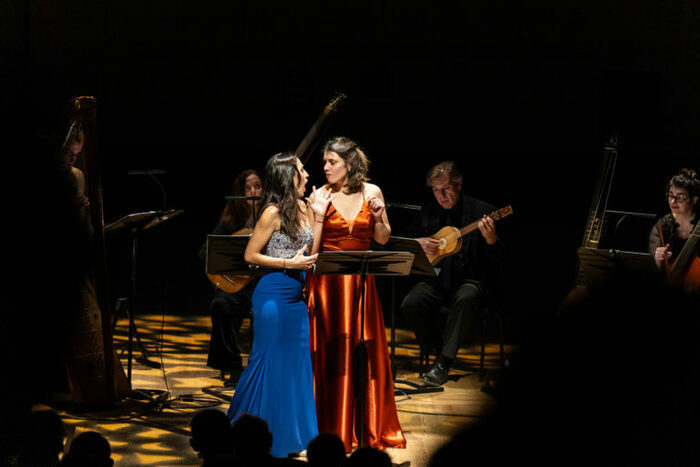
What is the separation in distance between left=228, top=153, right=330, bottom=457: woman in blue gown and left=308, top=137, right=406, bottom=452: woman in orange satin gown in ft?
0.24

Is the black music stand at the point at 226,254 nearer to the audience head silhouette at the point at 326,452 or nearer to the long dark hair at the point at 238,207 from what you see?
the long dark hair at the point at 238,207

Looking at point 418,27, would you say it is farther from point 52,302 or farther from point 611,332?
point 611,332

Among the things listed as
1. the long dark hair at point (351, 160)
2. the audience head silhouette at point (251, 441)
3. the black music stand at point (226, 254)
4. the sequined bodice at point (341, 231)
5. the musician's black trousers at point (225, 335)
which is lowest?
the musician's black trousers at point (225, 335)

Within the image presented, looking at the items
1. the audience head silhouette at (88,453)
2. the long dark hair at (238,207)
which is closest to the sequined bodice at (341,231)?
the long dark hair at (238,207)

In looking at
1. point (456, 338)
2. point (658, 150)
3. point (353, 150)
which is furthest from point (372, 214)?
point (658, 150)

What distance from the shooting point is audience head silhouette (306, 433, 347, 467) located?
1509 mm

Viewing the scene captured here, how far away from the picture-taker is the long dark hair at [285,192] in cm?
389

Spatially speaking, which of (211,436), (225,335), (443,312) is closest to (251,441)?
(211,436)

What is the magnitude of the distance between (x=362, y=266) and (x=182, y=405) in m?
1.71

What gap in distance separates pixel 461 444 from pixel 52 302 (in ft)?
11.6

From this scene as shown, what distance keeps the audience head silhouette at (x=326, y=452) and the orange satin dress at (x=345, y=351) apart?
235cm

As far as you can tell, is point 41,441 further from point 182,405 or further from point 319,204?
point 182,405

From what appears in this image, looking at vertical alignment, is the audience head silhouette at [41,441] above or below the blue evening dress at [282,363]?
above

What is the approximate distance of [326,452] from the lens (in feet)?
4.99
